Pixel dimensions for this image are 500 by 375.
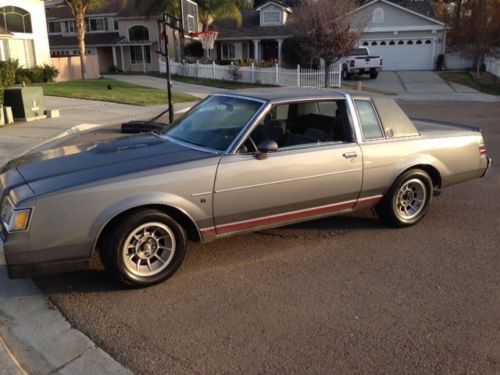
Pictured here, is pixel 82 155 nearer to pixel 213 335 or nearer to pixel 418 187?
pixel 213 335

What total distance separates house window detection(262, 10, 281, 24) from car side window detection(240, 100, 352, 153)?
129ft

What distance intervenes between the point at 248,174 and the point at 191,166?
52 centimetres

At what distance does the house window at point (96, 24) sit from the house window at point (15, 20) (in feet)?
56.5

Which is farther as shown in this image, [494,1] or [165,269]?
[494,1]

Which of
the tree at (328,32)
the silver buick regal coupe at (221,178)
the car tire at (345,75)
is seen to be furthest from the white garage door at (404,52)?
the silver buick regal coupe at (221,178)

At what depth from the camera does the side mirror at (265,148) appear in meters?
4.45

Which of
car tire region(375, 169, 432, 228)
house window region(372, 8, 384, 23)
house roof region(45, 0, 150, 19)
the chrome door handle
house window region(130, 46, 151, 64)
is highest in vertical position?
house roof region(45, 0, 150, 19)

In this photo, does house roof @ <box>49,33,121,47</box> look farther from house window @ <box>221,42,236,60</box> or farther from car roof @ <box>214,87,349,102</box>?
car roof @ <box>214,87,349,102</box>

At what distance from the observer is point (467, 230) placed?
552cm

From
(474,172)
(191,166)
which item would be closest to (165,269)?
(191,166)

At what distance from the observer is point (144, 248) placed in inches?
163

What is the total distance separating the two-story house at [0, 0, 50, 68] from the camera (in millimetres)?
27359

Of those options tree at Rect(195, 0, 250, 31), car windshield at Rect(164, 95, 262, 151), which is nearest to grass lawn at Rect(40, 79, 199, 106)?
tree at Rect(195, 0, 250, 31)

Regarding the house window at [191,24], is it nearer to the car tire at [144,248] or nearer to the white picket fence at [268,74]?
the white picket fence at [268,74]
